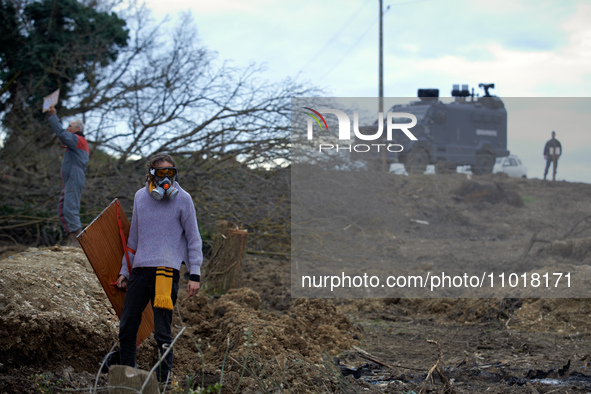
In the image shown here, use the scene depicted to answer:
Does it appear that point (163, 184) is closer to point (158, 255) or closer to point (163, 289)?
point (158, 255)

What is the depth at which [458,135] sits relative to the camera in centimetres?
1616

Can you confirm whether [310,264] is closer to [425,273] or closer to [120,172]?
[425,273]

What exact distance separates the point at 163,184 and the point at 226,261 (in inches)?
180

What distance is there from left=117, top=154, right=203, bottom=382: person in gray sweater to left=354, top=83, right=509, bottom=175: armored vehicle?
488 inches

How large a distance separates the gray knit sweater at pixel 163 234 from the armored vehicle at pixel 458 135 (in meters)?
12.4

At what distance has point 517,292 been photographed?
26.5 ft

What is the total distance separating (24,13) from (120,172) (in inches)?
213

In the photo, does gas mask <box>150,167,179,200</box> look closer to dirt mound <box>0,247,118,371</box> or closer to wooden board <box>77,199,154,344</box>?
wooden board <box>77,199,154,344</box>

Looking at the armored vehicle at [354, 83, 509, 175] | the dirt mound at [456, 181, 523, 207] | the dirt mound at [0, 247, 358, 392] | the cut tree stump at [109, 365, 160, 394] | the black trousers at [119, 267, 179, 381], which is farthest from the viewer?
the dirt mound at [456, 181, 523, 207]

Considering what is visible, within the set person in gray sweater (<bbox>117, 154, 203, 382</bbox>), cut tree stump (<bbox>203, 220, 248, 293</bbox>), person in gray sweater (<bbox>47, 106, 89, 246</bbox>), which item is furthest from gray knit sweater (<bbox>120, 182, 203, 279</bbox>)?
cut tree stump (<bbox>203, 220, 248, 293</bbox>)

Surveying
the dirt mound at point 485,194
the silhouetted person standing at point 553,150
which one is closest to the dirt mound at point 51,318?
the silhouetted person standing at point 553,150

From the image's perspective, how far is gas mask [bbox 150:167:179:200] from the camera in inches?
147

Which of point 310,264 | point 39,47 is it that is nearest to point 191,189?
point 310,264

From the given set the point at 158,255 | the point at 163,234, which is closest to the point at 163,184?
the point at 163,234
